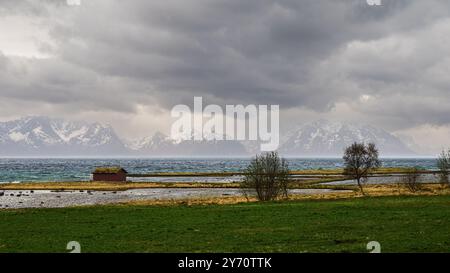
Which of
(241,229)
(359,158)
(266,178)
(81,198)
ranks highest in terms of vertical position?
(359,158)

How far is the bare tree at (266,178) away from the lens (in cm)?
6750

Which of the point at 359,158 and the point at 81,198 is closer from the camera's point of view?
the point at 359,158

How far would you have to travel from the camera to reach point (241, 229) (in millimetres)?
31781

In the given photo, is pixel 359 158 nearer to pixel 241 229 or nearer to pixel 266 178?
pixel 266 178

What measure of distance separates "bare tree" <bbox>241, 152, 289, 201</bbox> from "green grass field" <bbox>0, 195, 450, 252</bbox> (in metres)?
21.2

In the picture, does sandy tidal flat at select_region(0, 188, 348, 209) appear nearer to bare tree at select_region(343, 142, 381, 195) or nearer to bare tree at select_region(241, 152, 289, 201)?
bare tree at select_region(343, 142, 381, 195)

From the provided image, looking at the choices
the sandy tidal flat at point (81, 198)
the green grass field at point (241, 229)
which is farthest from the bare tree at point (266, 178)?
the sandy tidal flat at point (81, 198)

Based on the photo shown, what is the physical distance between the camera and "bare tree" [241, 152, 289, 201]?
67.5 m

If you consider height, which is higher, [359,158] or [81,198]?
[359,158]

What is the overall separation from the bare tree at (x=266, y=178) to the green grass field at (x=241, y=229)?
21246mm

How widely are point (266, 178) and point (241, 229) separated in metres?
36.1

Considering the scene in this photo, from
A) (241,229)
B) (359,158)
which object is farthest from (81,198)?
(241,229)

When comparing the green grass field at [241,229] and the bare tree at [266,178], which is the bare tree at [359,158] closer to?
the bare tree at [266,178]
